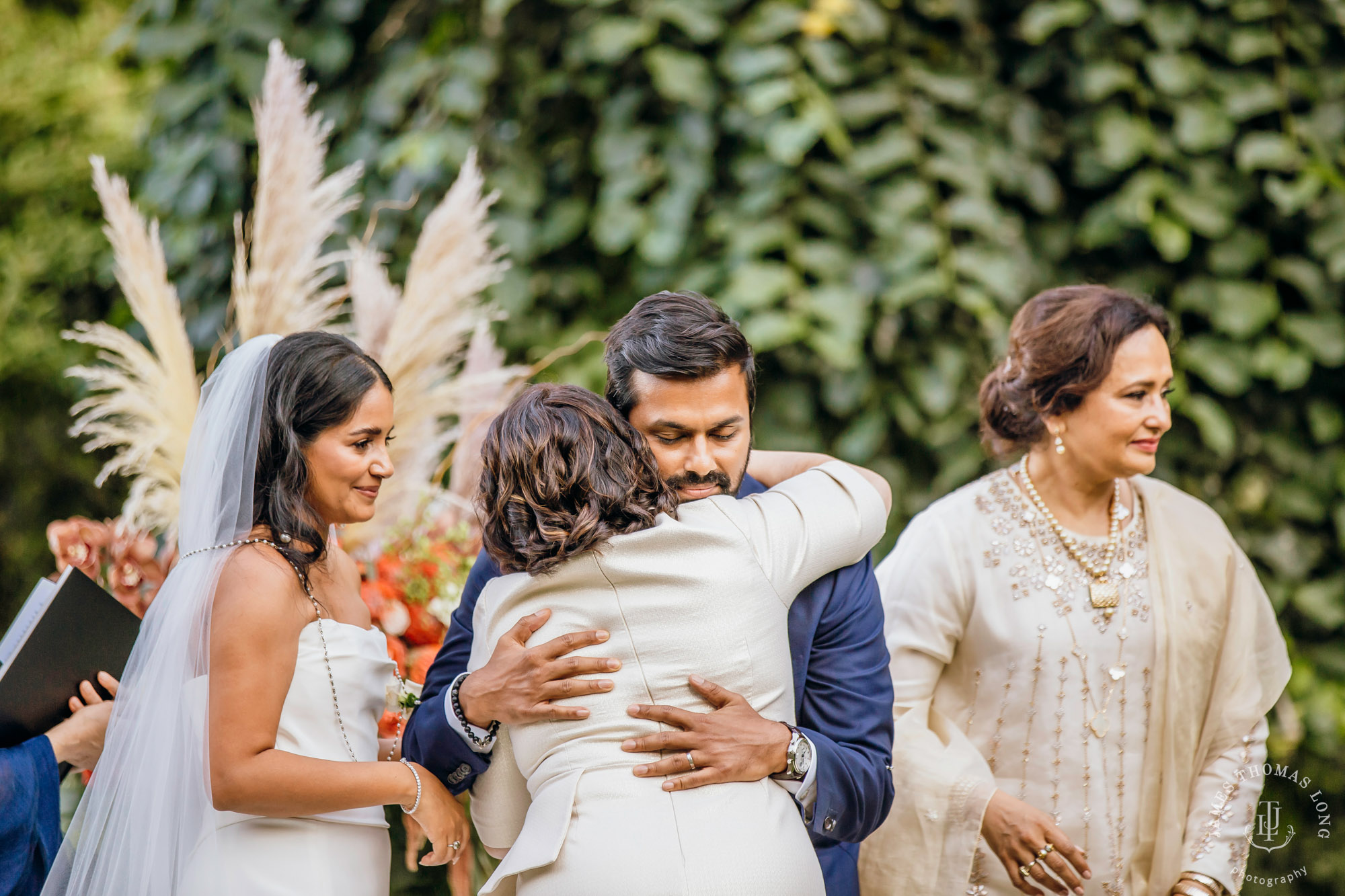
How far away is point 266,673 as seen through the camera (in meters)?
1.73

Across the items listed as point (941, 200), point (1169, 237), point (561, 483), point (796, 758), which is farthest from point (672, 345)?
point (1169, 237)

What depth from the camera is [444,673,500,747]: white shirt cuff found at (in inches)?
71.6

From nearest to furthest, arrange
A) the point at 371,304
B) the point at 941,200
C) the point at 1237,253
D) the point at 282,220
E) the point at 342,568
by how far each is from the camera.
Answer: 1. the point at 342,568
2. the point at 282,220
3. the point at 371,304
4. the point at 1237,253
5. the point at 941,200

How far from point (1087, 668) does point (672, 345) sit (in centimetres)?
113

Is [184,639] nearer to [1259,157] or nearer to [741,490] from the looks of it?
[741,490]

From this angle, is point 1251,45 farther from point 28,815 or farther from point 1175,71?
point 28,815

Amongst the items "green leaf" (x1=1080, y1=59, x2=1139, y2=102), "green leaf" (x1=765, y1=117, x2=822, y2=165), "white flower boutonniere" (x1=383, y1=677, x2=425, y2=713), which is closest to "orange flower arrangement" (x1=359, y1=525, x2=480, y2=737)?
"white flower boutonniere" (x1=383, y1=677, x2=425, y2=713)

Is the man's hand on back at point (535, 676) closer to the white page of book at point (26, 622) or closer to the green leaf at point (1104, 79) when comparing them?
the white page of book at point (26, 622)

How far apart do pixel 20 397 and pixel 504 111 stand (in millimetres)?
2167

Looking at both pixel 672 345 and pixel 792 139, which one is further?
pixel 792 139

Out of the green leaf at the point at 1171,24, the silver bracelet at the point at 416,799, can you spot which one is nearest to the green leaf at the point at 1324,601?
the green leaf at the point at 1171,24

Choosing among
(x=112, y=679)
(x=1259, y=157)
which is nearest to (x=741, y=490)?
(x=112, y=679)

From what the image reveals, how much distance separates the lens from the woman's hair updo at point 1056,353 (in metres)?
2.32

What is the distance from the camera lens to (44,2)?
4527mm
